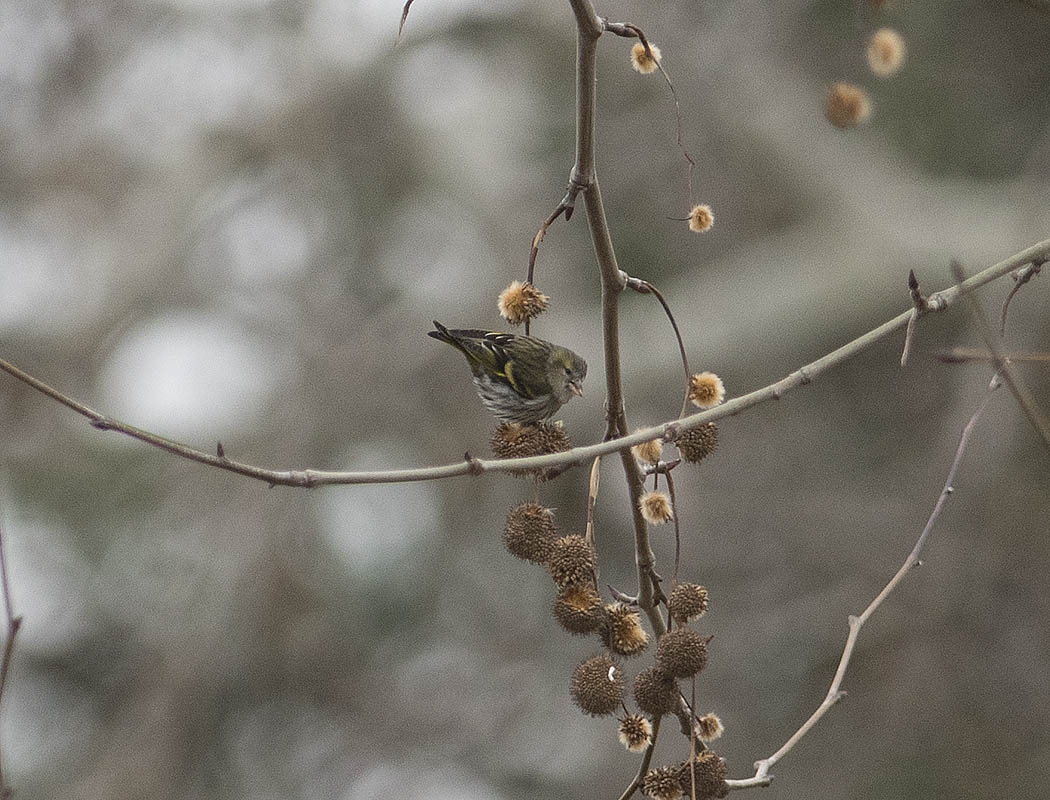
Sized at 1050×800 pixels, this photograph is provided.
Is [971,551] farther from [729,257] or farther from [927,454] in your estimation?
[729,257]

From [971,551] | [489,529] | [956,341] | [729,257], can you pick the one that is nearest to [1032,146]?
[956,341]

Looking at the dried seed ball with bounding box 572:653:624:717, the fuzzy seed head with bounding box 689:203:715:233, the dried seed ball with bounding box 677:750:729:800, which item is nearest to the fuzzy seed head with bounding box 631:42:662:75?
the fuzzy seed head with bounding box 689:203:715:233

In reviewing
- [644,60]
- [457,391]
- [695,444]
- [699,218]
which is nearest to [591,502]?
[695,444]

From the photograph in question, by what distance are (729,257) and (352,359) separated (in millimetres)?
3573

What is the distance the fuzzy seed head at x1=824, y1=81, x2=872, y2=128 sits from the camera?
8.41 ft

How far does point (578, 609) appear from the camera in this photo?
1.75 metres

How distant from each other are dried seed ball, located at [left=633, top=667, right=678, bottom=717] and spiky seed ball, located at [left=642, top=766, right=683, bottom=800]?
0.34 ft

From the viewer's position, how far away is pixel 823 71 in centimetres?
977

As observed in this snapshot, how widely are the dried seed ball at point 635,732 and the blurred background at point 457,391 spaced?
5.10 m

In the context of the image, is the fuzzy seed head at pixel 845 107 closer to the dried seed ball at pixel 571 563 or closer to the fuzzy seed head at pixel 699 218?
the fuzzy seed head at pixel 699 218

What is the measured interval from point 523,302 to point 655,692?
29.0 inches

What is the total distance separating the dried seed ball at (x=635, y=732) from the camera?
1885 millimetres

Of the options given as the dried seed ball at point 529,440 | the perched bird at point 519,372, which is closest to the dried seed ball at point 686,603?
the dried seed ball at point 529,440

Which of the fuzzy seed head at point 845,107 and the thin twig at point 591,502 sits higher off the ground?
the fuzzy seed head at point 845,107
